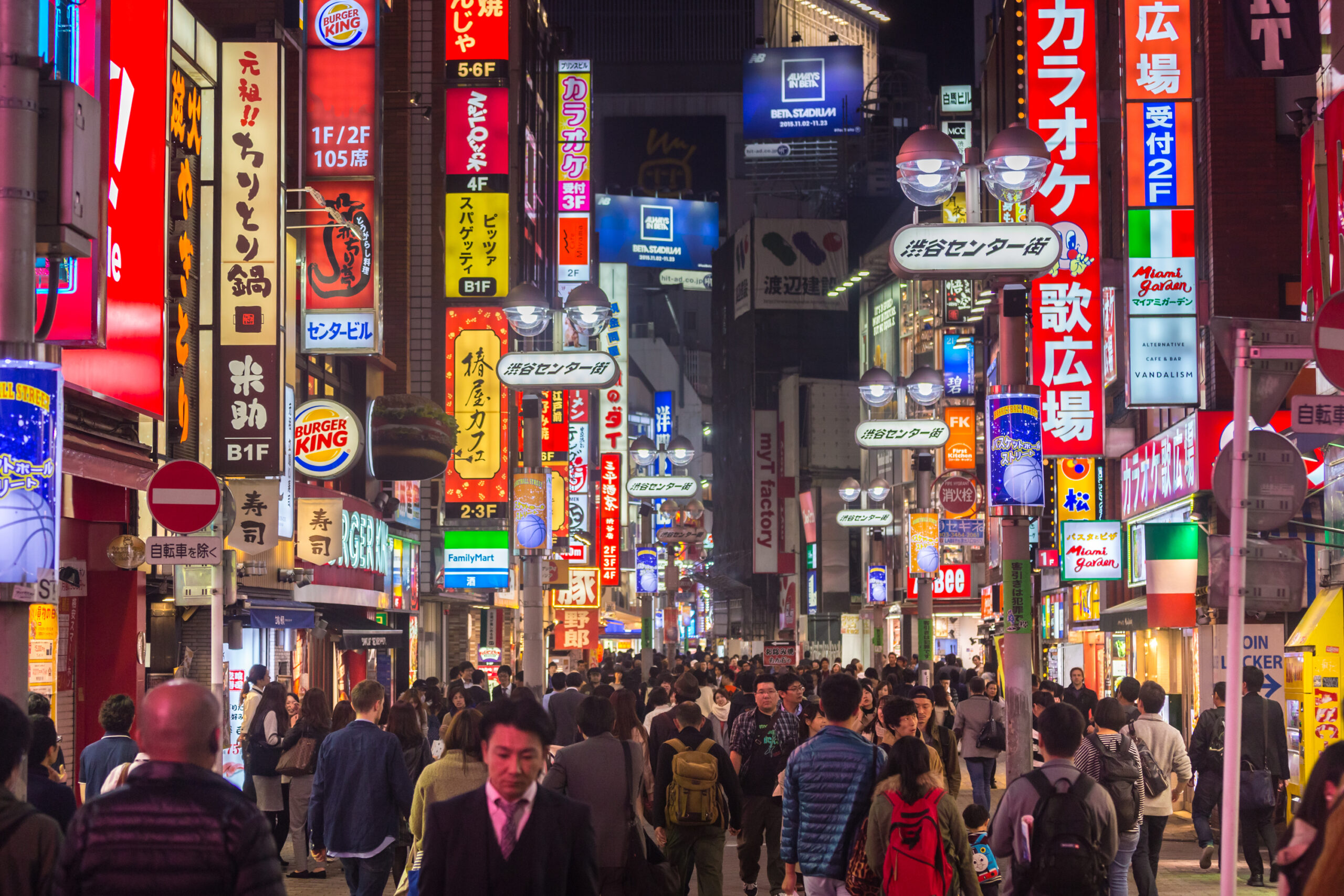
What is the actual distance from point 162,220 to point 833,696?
11105 millimetres

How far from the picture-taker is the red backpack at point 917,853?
313 inches

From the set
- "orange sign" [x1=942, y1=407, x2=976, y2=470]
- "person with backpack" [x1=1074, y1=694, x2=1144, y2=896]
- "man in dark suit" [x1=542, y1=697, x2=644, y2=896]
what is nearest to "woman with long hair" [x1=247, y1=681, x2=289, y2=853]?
"man in dark suit" [x1=542, y1=697, x2=644, y2=896]

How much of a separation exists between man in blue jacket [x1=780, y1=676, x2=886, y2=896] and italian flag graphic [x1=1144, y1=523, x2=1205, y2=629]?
30.0 feet

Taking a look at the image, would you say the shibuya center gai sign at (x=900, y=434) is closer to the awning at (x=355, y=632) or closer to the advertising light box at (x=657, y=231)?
the awning at (x=355, y=632)

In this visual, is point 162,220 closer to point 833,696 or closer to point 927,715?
point 927,715

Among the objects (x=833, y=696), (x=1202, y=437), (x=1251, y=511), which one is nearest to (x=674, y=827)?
(x=833, y=696)

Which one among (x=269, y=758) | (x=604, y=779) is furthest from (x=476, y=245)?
(x=604, y=779)

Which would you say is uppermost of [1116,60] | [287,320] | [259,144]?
[1116,60]

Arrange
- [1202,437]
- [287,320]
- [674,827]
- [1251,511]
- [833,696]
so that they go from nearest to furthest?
1. [1251,511]
2. [833,696]
3. [674,827]
4. [1202,437]
5. [287,320]

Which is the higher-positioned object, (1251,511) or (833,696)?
(1251,511)

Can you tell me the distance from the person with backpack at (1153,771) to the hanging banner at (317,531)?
42.8ft

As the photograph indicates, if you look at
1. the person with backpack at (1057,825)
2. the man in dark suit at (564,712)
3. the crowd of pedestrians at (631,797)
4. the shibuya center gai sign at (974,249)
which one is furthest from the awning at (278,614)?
the person with backpack at (1057,825)

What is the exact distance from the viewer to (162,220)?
682 inches

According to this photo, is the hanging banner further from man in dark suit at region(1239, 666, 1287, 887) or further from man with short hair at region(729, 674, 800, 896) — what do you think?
man in dark suit at region(1239, 666, 1287, 887)
